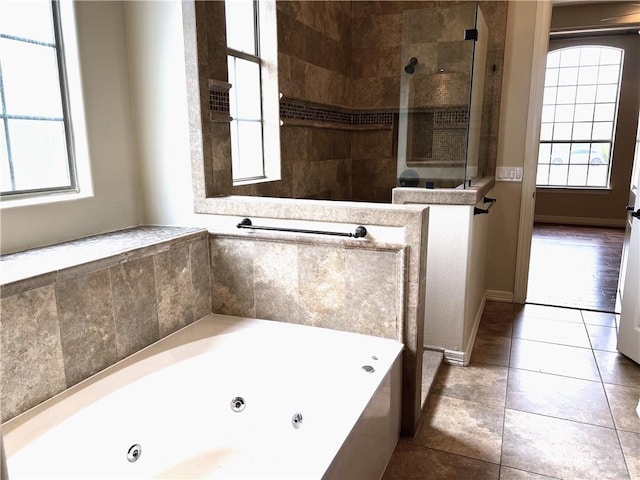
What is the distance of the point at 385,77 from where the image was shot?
3.99 metres

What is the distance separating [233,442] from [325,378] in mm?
425

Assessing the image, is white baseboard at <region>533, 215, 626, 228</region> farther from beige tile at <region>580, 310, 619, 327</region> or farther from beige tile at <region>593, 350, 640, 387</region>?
beige tile at <region>593, 350, 640, 387</region>

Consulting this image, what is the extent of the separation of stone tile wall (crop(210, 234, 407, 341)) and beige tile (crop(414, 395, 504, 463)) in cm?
49

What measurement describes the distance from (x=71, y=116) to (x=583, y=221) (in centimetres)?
698

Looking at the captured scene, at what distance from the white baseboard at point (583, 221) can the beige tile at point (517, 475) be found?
5.53m

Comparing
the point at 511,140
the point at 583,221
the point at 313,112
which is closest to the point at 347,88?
the point at 313,112

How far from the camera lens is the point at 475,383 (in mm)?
2514

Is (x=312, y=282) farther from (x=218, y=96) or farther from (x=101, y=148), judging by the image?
(x=101, y=148)

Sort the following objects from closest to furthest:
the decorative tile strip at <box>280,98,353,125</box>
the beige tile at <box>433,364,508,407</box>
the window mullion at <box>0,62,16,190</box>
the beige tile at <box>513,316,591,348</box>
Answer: the window mullion at <box>0,62,16,190</box>, the beige tile at <box>433,364,508,407</box>, the beige tile at <box>513,316,591,348</box>, the decorative tile strip at <box>280,98,353,125</box>

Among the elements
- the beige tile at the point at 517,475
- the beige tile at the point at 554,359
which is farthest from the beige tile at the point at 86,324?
the beige tile at the point at 554,359

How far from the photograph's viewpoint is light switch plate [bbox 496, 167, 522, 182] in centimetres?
354

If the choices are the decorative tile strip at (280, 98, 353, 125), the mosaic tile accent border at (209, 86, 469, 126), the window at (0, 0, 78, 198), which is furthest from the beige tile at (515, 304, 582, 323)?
the window at (0, 0, 78, 198)

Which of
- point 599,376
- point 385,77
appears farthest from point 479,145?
point 599,376

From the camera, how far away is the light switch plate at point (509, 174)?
3545 millimetres
